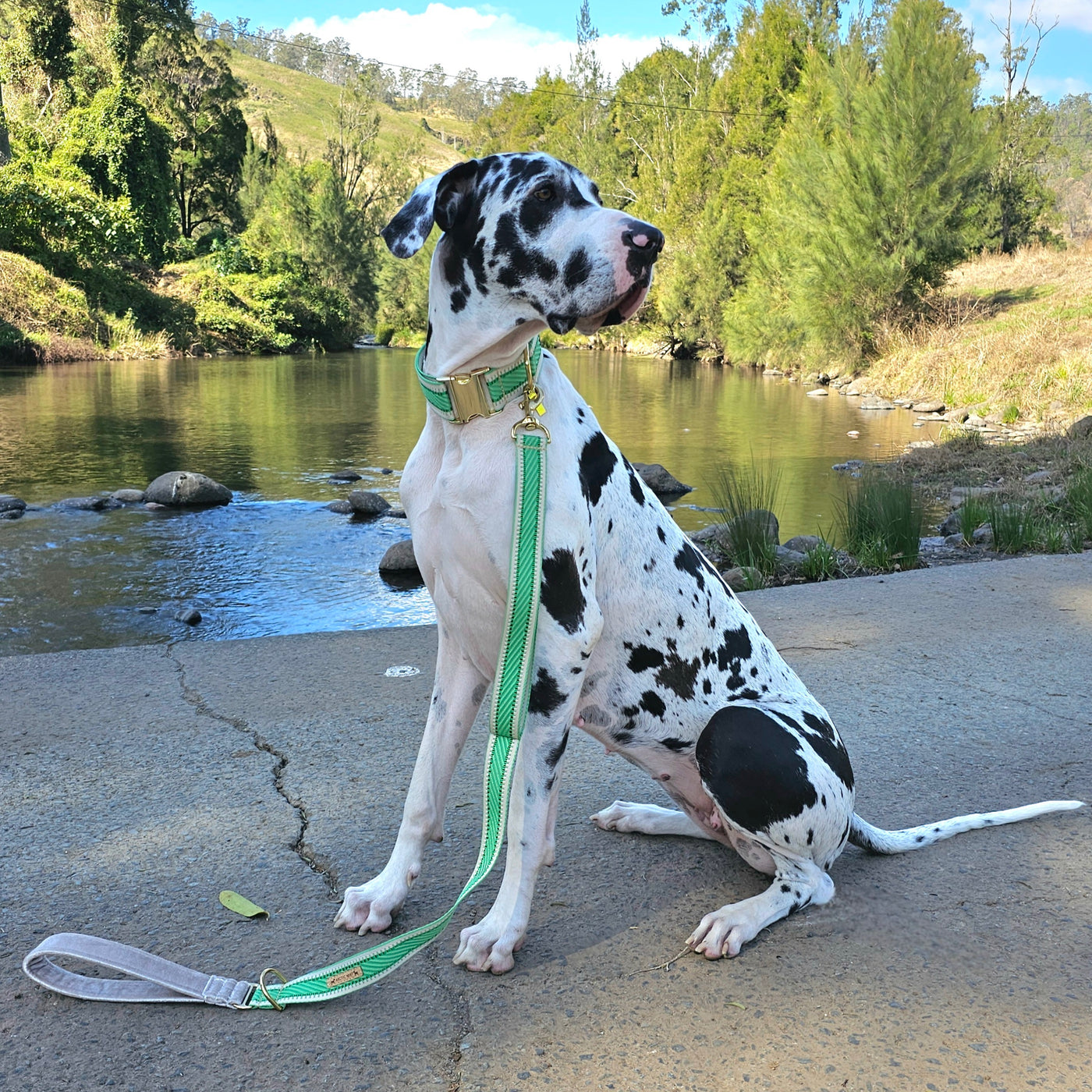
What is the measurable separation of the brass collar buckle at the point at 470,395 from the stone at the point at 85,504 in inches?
394

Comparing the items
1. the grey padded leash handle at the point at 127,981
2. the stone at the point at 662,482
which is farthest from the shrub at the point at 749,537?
the grey padded leash handle at the point at 127,981

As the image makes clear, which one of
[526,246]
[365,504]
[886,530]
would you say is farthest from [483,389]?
[365,504]

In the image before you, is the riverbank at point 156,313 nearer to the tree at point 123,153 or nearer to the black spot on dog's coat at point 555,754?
the tree at point 123,153

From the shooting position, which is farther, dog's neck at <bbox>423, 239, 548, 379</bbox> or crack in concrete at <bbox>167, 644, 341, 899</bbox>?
crack in concrete at <bbox>167, 644, 341, 899</bbox>

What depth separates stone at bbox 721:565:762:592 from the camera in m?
7.38

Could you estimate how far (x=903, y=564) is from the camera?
8016mm

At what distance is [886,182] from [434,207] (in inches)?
1192

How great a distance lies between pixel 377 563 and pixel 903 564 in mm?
4824

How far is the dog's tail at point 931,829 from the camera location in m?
3.06

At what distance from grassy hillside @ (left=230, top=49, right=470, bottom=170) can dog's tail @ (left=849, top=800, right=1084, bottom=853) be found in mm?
138611

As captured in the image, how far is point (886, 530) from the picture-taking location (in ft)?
26.6

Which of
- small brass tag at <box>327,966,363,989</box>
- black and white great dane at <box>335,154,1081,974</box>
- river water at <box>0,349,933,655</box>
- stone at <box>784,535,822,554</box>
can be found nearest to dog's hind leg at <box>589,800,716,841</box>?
black and white great dane at <box>335,154,1081,974</box>

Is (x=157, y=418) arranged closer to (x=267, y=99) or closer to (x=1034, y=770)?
(x=1034, y=770)

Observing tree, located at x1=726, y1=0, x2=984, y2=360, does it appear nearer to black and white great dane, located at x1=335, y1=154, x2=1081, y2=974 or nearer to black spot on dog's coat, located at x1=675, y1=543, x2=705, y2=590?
black spot on dog's coat, located at x1=675, y1=543, x2=705, y2=590
